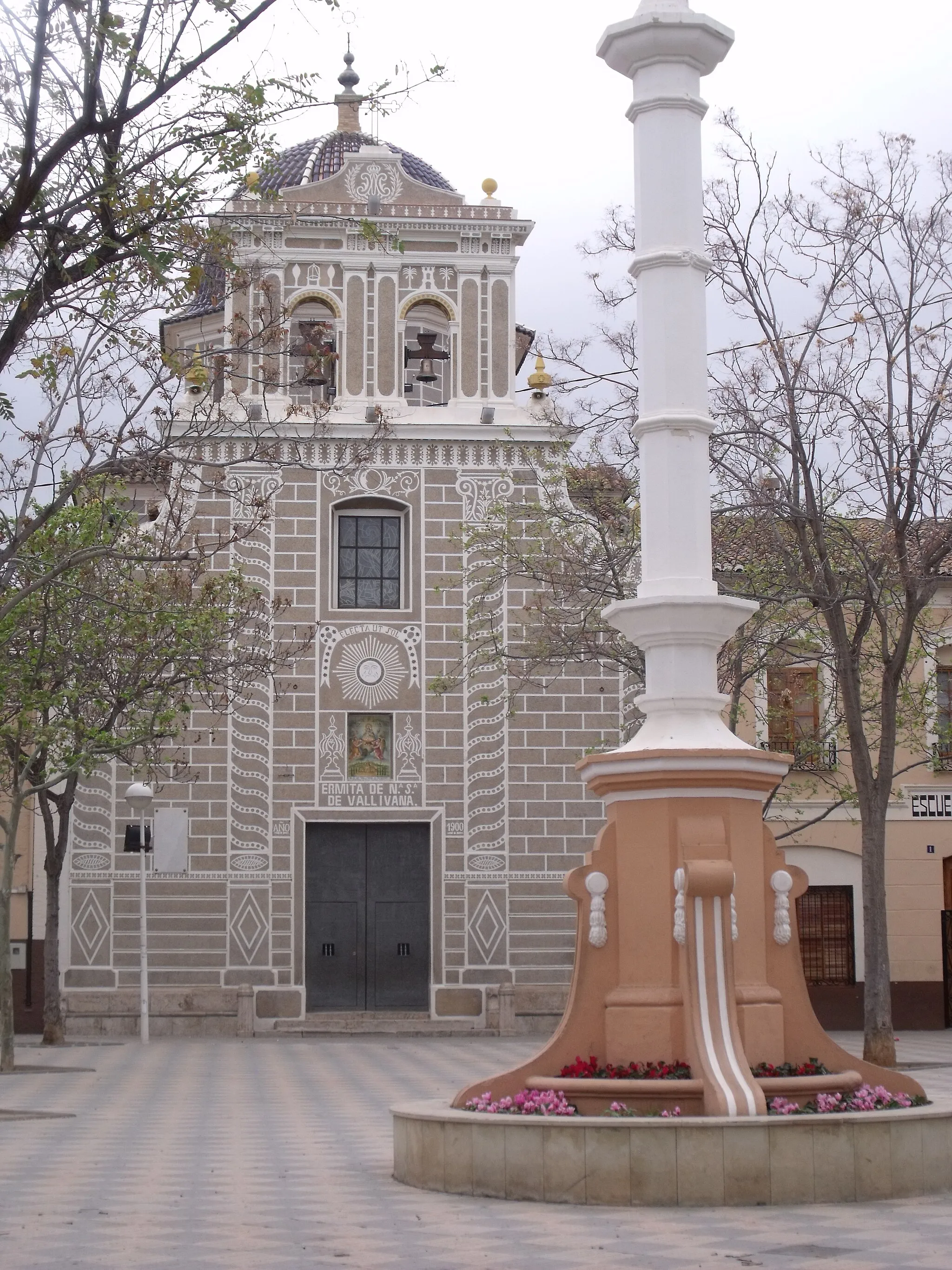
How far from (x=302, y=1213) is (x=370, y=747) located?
62.1ft

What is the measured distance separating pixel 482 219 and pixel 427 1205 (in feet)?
73.5

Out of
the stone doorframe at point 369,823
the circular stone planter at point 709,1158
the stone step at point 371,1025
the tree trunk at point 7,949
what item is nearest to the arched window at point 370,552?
the stone doorframe at point 369,823

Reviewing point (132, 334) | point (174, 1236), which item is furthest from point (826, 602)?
point (174, 1236)

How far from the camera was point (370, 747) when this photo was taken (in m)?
29.0

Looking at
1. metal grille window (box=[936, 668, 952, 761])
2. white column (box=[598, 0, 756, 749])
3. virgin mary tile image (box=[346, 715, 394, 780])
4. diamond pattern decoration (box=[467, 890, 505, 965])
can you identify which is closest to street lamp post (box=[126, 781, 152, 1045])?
virgin mary tile image (box=[346, 715, 394, 780])

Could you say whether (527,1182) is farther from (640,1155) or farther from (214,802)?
(214,802)

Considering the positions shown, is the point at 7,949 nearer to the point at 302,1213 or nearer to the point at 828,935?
the point at 302,1213

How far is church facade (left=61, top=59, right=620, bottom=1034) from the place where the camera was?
92.5 feet

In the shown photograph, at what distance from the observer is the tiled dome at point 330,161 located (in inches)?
1267

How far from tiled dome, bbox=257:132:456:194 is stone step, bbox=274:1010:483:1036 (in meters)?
13.7

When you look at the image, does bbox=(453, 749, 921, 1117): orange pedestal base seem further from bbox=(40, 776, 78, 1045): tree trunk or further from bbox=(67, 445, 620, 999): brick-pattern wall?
bbox=(67, 445, 620, 999): brick-pattern wall

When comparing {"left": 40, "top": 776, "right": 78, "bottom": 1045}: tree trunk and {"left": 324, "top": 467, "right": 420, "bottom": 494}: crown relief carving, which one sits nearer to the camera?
{"left": 40, "top": 776, "right": 78, "bottom": 1045}: tree trunk

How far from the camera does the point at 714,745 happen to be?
11328mm

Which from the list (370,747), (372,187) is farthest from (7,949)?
(372,187)
